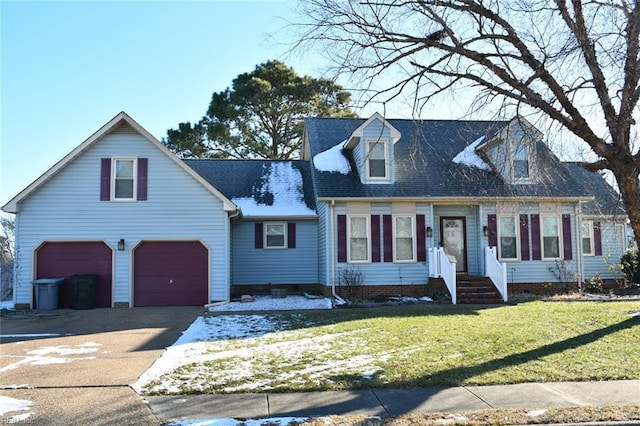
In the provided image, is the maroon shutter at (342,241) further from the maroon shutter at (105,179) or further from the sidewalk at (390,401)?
the sidewalk at (390,401)

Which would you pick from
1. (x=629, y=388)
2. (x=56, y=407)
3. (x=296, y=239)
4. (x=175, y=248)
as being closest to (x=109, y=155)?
(x=175, y=248)

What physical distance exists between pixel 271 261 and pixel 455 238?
22.5 feet

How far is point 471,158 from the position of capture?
1945cm

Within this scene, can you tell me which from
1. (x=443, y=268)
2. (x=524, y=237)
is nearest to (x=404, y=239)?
(x=443, y=268)

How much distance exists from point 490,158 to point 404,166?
3.46m

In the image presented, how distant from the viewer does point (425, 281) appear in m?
17.4

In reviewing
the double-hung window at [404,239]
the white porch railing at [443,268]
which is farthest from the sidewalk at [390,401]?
the double-hung window at [404,239]

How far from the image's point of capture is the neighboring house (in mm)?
15844

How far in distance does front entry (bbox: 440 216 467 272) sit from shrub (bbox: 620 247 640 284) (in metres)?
6.85

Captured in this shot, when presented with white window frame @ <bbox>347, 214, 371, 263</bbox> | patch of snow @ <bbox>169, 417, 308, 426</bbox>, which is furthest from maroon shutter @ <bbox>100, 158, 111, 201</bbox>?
patch of snow @ <bbox>169, 417, 308, 426</bbox>

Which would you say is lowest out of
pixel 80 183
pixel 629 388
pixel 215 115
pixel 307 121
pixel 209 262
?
pixel 629 388

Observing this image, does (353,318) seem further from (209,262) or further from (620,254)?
(620,254)

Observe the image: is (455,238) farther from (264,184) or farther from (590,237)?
(264,184)

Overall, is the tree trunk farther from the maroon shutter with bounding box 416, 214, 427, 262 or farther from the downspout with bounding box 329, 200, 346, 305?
the downspout with bounding box 329, 200, 346, 305
